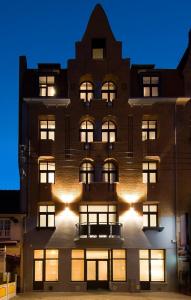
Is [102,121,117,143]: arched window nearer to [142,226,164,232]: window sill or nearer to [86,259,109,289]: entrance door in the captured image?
[142,226,164,232]: window sill

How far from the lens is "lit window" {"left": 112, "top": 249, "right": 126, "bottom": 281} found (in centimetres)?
4234

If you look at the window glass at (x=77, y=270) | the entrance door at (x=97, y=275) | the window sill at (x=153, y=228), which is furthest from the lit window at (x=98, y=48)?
the entrance door at (x=97, y=275)

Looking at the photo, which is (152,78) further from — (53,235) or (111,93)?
(53,235)

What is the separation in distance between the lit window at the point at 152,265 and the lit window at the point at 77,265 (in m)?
4.32

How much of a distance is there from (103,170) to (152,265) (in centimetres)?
787

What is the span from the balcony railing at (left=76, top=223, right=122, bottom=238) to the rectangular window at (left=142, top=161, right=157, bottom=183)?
4.25 m

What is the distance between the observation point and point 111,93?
148 ft

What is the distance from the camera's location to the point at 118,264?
4256cm

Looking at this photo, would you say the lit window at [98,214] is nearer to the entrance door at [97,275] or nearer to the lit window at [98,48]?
the entrance door at [97,275]

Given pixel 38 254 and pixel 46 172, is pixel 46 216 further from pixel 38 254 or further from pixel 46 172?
pixel 46 172

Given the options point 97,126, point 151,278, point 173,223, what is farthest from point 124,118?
point 151,278

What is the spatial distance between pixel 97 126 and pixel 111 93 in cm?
301

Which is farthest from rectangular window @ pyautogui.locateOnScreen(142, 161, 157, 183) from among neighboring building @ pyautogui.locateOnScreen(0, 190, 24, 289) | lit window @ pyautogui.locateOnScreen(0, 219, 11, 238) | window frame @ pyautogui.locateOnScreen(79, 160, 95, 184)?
lit window @ pyautogui.locateOnScreen(0, 219, 11, 238)

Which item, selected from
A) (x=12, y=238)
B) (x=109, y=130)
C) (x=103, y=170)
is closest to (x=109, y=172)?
(x=103, y=170)
